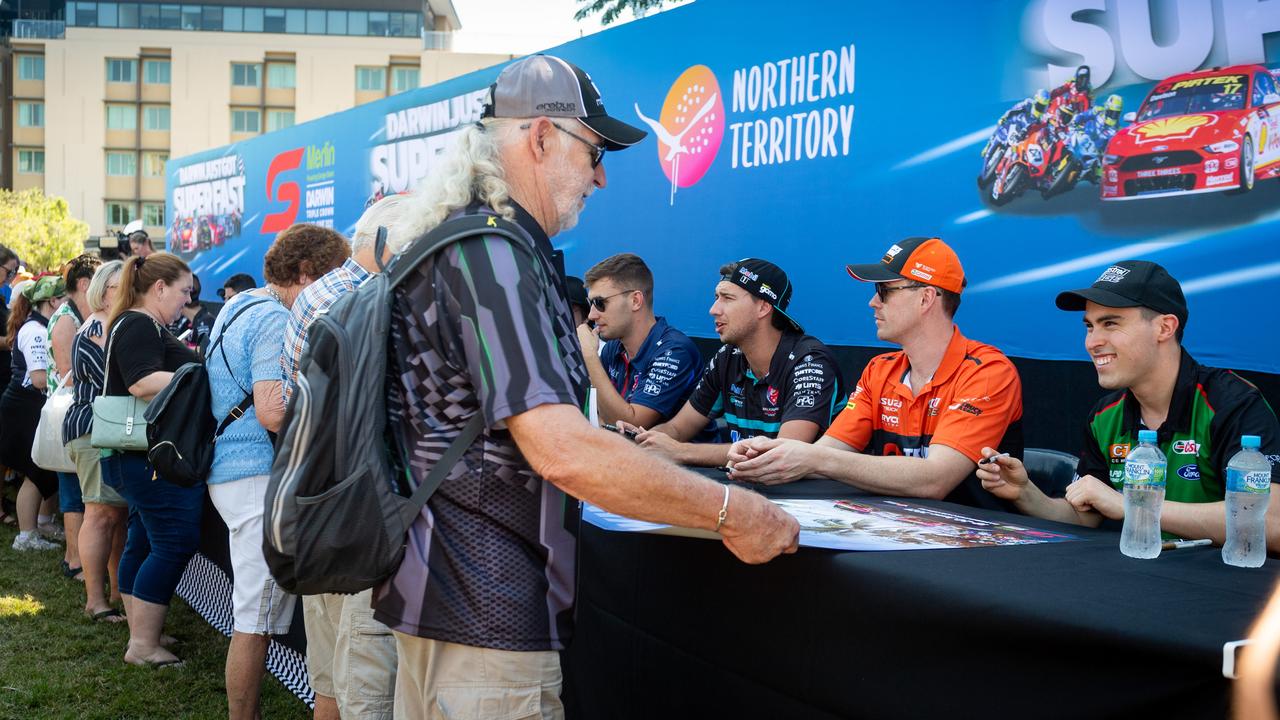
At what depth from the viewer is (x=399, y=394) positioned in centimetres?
145

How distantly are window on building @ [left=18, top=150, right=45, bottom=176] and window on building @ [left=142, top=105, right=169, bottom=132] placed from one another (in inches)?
235

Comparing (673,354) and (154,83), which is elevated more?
(154,83)

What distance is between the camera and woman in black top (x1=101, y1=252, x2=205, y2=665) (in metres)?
3.70

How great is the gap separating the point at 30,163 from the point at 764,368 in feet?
167

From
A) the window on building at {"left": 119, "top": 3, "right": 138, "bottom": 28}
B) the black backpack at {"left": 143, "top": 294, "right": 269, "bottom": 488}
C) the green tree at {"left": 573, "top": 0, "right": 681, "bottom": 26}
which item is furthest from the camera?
the window on building at {"left": 119, "top": 3, "right": 138, "bottom": 28}

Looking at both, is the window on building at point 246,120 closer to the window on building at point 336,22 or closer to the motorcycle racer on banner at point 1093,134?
the window on building at point 336,22

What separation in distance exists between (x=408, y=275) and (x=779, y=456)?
4.05 feet

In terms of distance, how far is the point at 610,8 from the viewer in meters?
11.1

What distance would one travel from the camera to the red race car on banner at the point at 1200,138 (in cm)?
287

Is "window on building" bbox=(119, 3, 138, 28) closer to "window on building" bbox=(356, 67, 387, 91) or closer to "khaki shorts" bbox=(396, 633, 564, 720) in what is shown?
"window on building" bbox=(356, 67, 387, 91)

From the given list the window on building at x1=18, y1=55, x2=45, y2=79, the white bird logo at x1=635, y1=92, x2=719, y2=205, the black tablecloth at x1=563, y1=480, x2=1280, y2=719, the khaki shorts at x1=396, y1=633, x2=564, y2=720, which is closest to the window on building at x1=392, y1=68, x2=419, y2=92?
the window on building at x1=18, y1=55, x2=45, y2=79

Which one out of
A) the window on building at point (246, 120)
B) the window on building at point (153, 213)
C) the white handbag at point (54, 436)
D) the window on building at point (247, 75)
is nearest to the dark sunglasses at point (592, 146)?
the white handbag at point (54, 436)

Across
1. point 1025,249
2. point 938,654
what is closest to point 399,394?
point 938,654

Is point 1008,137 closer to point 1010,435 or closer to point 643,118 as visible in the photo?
point 1010,435
